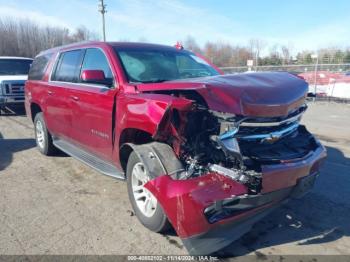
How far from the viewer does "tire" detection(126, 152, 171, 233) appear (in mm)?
3355

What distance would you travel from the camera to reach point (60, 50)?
5.86 meters

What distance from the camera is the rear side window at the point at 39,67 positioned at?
6.36 metres

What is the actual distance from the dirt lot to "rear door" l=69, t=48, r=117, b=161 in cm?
59

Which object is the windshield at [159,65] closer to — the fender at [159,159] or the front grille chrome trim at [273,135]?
the fender at [159,159]

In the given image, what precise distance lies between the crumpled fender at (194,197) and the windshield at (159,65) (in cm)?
164

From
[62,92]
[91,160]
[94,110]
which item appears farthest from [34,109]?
[94,110]

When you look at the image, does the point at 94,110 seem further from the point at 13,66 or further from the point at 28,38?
the point at 28,38

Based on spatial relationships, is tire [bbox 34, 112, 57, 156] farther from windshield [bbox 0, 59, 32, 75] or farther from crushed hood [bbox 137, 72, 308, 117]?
windshield [bbox 0, 59, 32, 75]

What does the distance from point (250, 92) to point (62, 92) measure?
3.28 m

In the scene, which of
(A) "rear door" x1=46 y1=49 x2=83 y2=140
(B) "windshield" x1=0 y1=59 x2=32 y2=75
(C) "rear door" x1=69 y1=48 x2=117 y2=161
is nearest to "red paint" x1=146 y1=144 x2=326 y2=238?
(C) "rear door" x1=69 y1=48 x2=117 y2=161

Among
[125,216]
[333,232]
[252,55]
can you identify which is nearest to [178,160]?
[125,216]

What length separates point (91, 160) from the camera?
4.74 meters

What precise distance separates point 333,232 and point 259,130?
1414 mm

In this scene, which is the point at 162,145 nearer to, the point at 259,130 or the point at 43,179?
the point at 259,130
